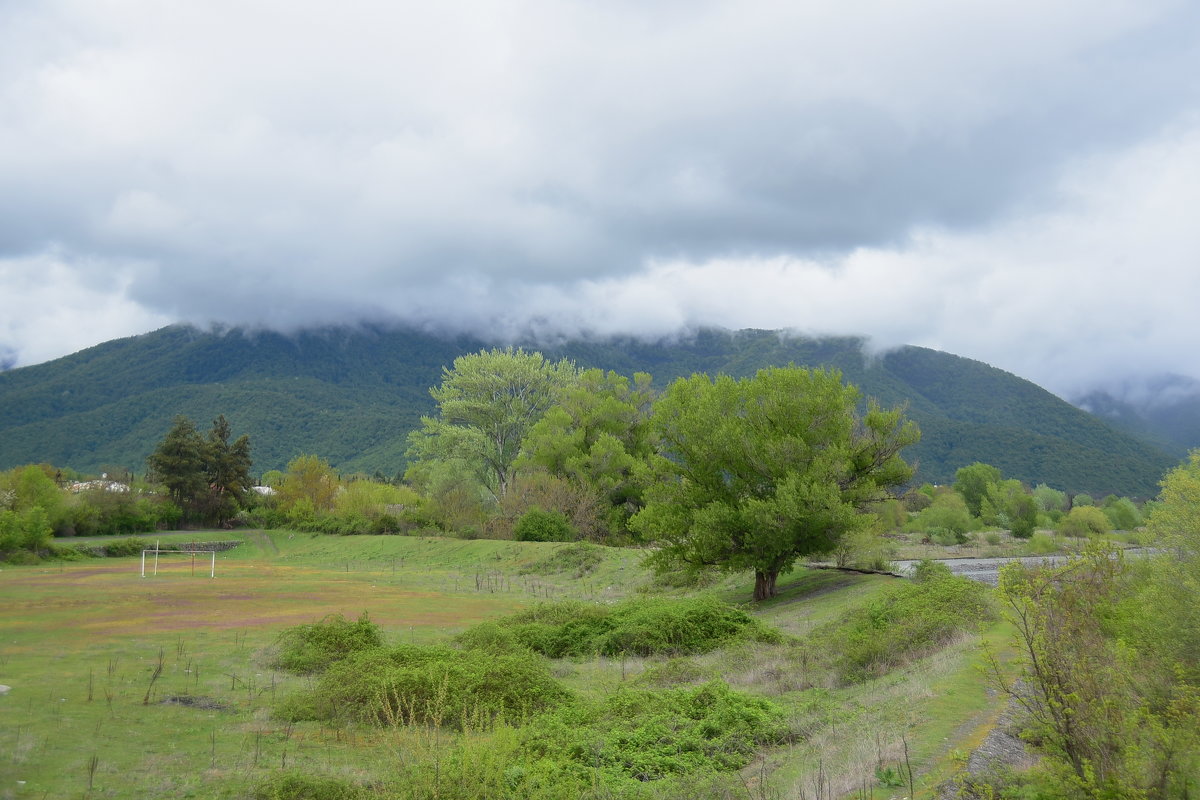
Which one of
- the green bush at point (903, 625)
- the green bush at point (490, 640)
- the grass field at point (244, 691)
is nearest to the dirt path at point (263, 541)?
the grass field at point (244, 691)

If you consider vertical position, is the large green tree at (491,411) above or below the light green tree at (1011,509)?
above

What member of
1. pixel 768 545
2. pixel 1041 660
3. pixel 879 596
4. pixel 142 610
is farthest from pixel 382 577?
pixel 1041 660

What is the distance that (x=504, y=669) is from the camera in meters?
13.9

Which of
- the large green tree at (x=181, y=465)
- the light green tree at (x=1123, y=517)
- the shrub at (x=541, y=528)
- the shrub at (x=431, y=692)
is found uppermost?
the large green tree at (x=181, y=465)

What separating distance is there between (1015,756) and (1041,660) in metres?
1.82

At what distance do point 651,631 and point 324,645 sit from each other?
26.0ft

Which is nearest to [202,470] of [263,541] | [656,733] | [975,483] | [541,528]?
[263,541]

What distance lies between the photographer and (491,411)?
68.8m

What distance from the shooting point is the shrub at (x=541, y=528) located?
53.7m

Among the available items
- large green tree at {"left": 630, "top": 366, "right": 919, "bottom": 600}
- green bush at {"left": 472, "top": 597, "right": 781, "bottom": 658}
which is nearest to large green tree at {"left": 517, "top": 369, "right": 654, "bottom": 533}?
large green tree at {"left": 630, "top": 366, "right": 919, "bottom": 600}

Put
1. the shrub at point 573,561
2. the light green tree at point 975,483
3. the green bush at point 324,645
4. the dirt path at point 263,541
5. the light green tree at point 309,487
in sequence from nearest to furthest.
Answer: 1. the green bush at point 324,645
2. the shrub at point 573,561
3. the dirt path at point 263,541
4. the light green tree at point 309,487
5. the light green tree at point 975,483

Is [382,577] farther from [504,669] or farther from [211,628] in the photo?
[504,669]

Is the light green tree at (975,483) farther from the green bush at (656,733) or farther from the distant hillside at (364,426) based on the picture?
the green bush at (656,733)

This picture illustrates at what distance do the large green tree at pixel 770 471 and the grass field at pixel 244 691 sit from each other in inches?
93.1
